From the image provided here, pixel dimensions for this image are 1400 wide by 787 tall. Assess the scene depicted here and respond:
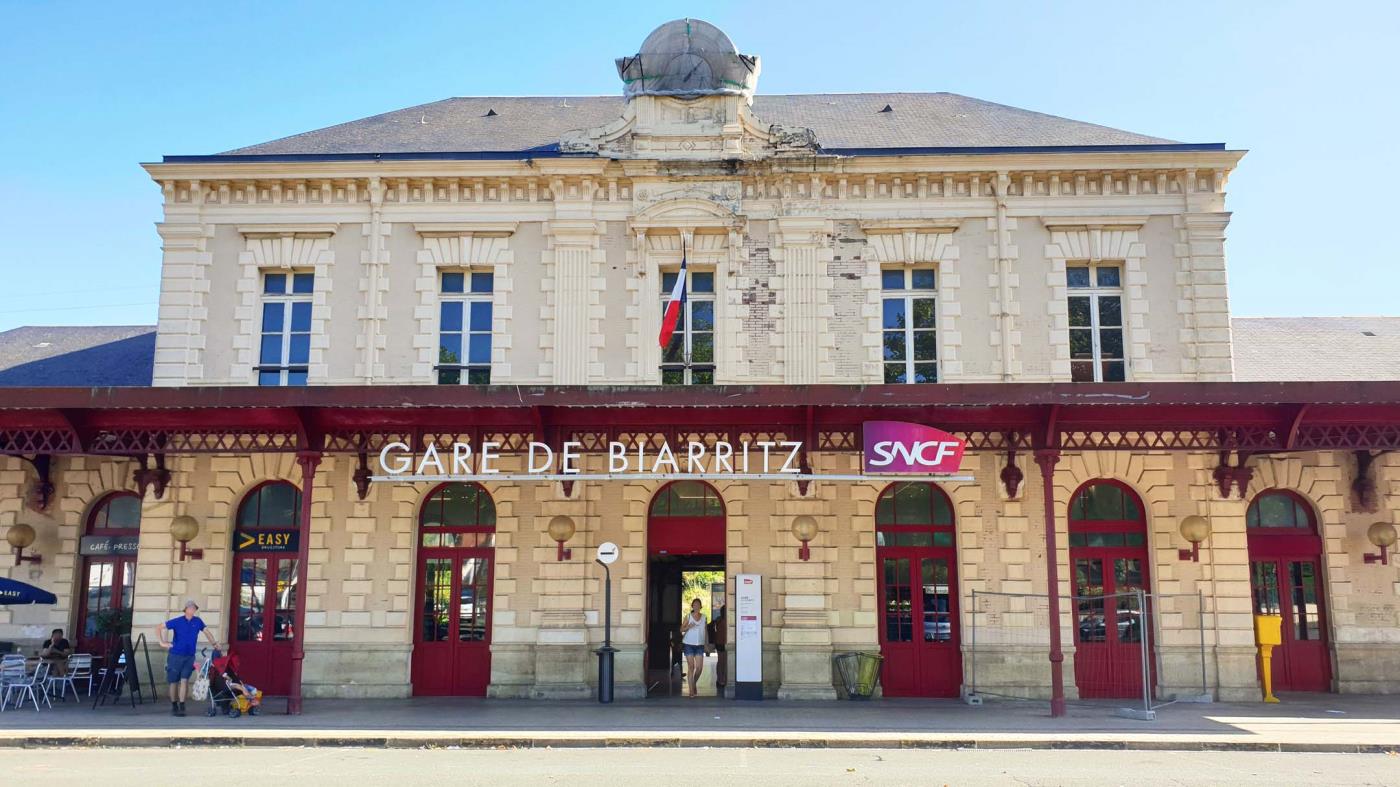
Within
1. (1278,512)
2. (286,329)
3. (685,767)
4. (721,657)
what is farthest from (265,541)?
(1278,512)

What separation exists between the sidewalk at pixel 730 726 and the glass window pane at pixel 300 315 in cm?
659

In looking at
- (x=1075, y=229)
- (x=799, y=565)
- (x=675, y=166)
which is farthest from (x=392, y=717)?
(x=1075, y=229)

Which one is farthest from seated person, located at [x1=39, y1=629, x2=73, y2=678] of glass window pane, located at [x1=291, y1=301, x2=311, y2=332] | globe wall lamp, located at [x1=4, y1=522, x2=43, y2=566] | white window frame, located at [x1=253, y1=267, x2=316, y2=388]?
glass window pane, located at [x1=291, y1=301, x2=311, y2=332]

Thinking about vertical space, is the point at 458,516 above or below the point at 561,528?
above

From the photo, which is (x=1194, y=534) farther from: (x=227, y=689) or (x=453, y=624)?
(x=227, y=689)

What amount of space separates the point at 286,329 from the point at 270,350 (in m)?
0.47

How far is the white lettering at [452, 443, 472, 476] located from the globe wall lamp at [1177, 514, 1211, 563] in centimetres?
1163

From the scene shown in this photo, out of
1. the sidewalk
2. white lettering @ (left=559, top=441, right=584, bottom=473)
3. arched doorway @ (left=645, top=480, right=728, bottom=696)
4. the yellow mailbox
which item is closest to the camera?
the sidewalk

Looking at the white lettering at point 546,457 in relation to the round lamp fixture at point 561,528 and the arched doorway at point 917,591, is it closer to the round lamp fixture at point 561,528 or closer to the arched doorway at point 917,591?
the round lamp fixture at point 561,528

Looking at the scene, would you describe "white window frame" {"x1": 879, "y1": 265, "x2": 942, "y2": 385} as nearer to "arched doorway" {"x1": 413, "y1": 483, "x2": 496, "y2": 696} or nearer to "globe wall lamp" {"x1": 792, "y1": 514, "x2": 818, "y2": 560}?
"globe wall lamp" {"x1": 792, "y1": 514, "x2": 818, "y2": 560}

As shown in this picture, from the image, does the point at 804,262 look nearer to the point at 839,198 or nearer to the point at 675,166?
the point at 839,198

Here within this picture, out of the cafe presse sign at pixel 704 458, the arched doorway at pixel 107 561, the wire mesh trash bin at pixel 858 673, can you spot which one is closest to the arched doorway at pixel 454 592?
the cafe presse sign at pixel 704 458

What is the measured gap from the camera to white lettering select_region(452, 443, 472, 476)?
16484mm

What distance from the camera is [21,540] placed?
19219 mm
